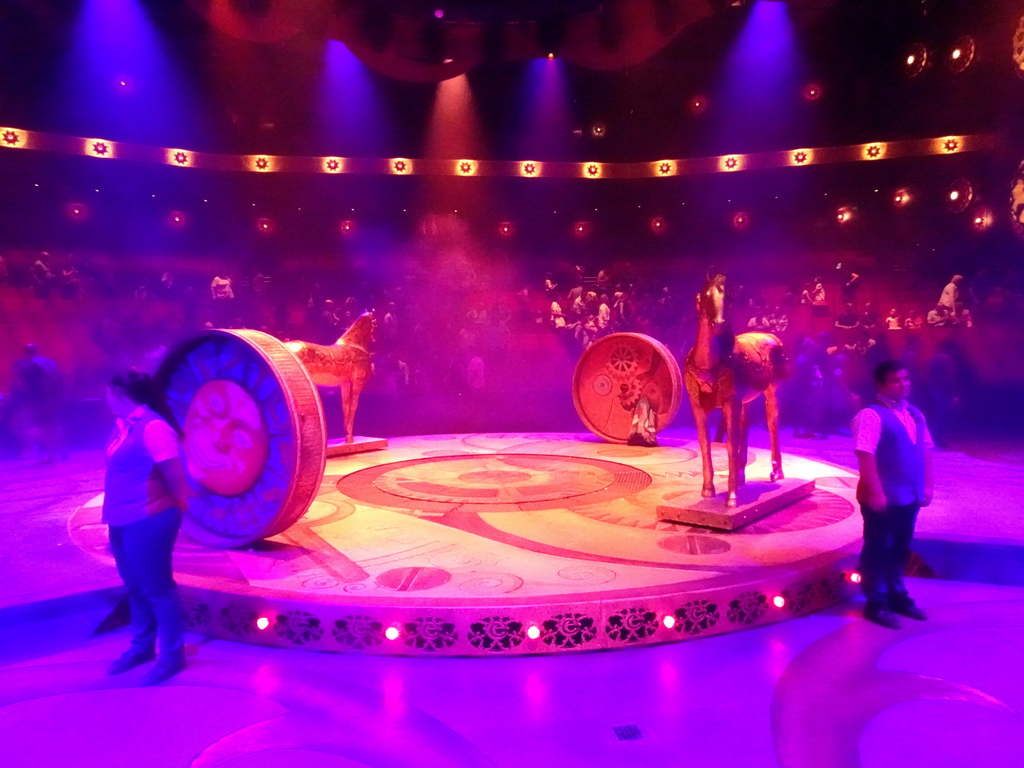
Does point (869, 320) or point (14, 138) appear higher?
point (14, 138)

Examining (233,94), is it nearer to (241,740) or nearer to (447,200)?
(447,200)

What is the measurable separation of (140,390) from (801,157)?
1968 centimetres

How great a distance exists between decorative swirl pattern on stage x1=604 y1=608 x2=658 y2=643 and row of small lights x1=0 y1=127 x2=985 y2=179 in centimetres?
1801

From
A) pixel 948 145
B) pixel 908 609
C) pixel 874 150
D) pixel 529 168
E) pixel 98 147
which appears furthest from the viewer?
pixel 529 168

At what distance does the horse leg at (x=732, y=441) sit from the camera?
4848 mm

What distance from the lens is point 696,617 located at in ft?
11.7

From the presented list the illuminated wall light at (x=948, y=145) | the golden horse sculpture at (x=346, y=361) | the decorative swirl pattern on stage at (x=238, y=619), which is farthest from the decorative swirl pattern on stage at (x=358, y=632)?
the illuminated wall light at (x=948, y=145)

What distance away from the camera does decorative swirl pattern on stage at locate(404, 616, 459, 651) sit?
3.34 meters

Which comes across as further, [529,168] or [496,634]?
[529,168]

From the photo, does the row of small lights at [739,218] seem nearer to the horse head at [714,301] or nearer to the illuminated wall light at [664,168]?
the illuminated wall light at [664,168]

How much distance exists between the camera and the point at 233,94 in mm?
17828

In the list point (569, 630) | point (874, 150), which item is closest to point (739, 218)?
point (874, 150)

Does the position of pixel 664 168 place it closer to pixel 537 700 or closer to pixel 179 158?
pixel 179 158

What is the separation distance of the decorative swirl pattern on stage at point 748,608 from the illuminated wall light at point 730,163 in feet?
58.8
